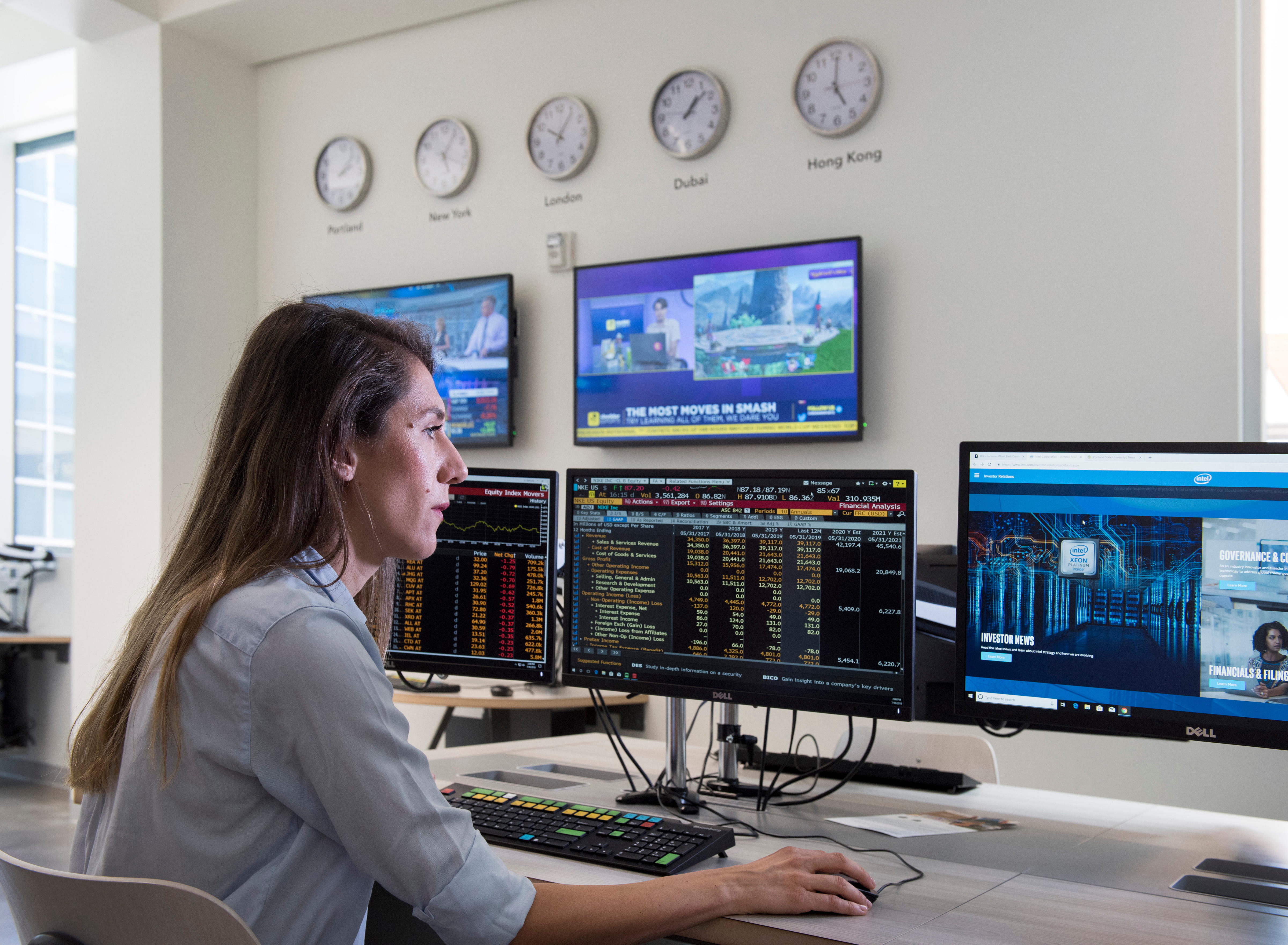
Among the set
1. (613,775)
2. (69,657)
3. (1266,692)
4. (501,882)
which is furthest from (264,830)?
(69,657)

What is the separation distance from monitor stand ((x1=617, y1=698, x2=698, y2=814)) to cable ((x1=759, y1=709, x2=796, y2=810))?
0.12 m

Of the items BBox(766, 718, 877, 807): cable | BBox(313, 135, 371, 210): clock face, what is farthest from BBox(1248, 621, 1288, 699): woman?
BBox(313, 135, 371, 210): clock face

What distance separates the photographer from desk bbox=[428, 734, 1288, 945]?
1.09 meters

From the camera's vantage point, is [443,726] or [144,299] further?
[144,299]

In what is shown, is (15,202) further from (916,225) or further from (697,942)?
(697,942)

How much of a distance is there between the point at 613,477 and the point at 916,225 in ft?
6.77

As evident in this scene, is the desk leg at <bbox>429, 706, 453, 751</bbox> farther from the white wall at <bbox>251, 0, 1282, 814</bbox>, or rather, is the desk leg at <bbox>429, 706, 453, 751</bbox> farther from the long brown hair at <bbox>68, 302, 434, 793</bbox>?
the long brown hair at <bbox>68, 302, 434, 793</bbox>

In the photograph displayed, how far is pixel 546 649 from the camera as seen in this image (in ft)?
5.77

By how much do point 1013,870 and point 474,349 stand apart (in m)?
3.21

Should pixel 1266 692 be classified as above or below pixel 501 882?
above

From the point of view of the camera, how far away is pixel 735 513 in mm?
1605

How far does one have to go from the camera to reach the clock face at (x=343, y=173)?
4516mm

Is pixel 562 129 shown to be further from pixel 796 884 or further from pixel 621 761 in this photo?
pixel 796 884

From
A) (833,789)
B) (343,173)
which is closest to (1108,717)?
(833,789)
